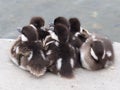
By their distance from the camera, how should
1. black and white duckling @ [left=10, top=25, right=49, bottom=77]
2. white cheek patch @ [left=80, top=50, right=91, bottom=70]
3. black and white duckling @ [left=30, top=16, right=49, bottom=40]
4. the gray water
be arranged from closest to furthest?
black and white duckling @ [left=10, top=25, right=49, bottom=77] → white cheek patch @ [left=80, top=50, right=91, bottom=70] → black and white duckling @ [left=30, top=16, right=49, bottom=40] → the gray water

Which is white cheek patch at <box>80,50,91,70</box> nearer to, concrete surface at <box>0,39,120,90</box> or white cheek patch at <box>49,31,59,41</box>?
concrete surface at <box>0,39,120,90</box>

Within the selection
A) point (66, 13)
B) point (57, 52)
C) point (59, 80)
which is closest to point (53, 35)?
point (57, 52)

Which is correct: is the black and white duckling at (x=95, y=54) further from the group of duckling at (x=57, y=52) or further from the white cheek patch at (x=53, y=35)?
the white cheek patch at (x=53, y=35)

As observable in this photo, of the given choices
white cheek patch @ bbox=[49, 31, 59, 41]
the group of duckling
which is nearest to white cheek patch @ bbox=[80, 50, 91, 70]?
the group of duckling

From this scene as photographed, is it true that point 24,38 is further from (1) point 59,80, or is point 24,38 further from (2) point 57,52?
(1) point 59,80

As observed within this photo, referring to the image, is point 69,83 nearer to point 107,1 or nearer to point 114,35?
point 114,35

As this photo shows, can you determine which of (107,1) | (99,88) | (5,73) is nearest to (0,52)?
(5,73)
